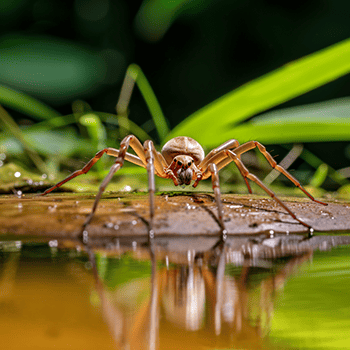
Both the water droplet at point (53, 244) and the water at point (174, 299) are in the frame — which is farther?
the water droplet at point (53, 244)

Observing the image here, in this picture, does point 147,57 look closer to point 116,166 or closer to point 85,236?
point 116,166

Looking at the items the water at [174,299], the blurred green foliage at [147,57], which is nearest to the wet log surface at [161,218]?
the water at [174,299]

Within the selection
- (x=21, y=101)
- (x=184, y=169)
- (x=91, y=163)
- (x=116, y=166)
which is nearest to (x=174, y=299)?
(x=116, y=166)

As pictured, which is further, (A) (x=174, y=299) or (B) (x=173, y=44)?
(B) (x=173, y=44)

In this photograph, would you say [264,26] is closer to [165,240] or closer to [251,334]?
[165,240]

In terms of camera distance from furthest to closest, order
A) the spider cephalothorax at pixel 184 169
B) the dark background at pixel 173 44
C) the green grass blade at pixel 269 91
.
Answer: the dark background at pixel 173 44
the green grass blade at pixel 269 91
the spider cephalothorax at pixel 184 169

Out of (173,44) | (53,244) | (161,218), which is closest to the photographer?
(53,244)

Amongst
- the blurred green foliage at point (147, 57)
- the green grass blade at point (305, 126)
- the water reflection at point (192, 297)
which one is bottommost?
the water reflection at point (192, 297)

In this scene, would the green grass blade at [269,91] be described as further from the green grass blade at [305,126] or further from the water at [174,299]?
the water at [174,299]

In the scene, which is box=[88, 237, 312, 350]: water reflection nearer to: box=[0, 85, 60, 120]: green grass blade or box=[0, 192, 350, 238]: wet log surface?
box=[0, 192, 350, 238]: wet log surface
